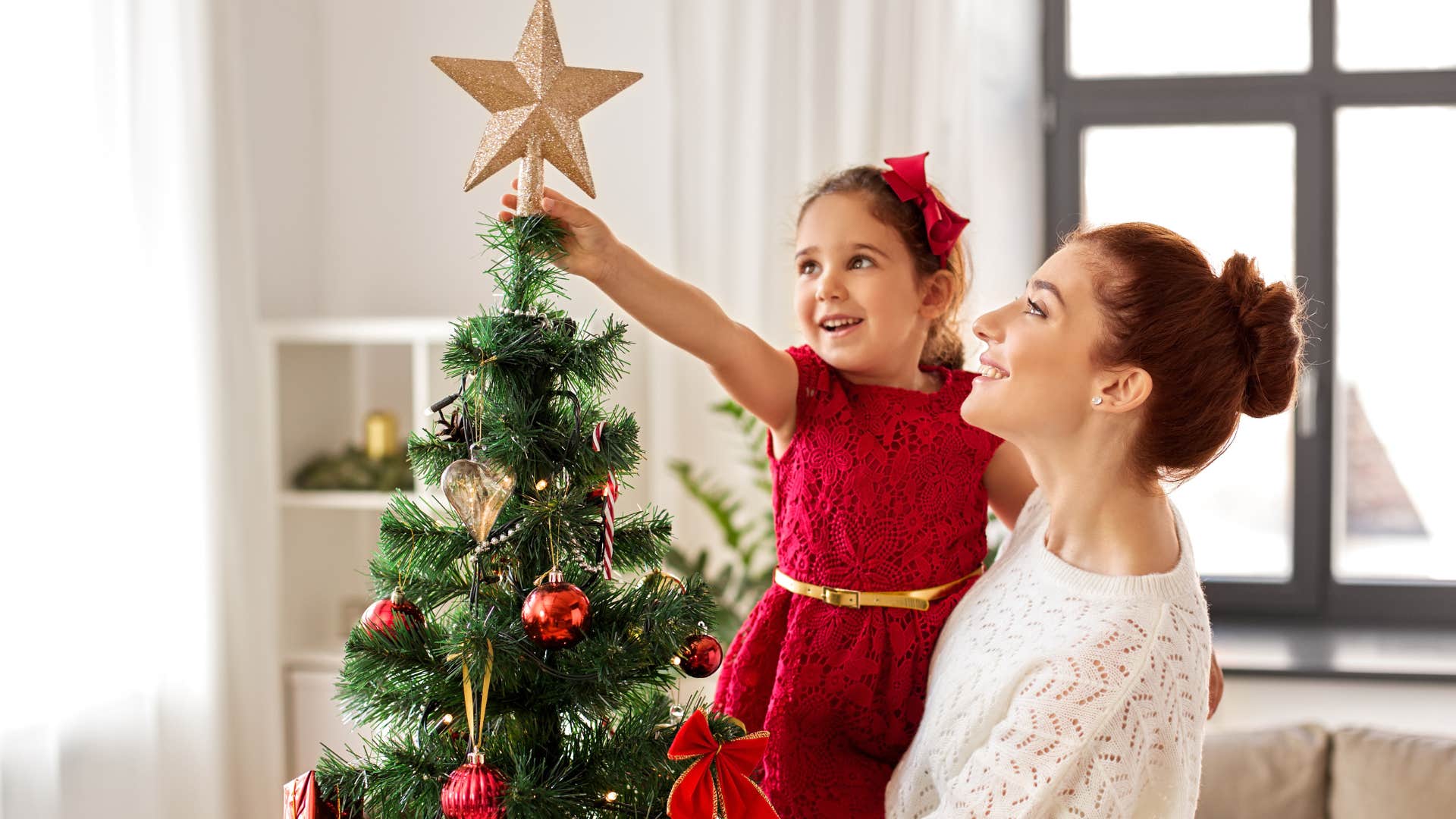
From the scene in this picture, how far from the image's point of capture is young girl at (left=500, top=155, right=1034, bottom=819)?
1.41 m

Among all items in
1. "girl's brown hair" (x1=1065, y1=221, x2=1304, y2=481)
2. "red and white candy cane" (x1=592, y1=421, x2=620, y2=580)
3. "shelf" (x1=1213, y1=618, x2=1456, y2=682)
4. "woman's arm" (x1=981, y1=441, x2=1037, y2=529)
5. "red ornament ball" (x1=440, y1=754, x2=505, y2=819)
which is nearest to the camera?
"red ornament ball" (x1=440, y1=754, x2=505, y2=819)

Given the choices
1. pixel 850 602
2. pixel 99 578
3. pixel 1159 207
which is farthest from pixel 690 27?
pixel 850 602

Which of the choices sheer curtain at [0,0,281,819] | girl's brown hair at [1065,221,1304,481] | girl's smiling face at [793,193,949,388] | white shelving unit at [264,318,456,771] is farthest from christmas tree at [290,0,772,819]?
white shelving unit at [264,318,456,771]

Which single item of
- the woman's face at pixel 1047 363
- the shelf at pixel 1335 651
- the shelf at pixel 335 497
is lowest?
the shelf at pixel 1335 651

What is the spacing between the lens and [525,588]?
3.55 feet

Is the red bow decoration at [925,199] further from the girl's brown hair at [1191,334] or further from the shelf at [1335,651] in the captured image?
the shelf at [1335,651]

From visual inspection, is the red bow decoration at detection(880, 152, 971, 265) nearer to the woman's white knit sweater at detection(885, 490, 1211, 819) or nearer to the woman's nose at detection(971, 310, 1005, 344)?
the woman's nose at detection(971, 310, 1005, 344)

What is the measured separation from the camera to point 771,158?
3.17 metres

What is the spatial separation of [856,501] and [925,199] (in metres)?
0.38

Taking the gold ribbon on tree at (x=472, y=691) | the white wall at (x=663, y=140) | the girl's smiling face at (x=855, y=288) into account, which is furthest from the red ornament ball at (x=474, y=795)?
the white wall at (x=663, y=140)

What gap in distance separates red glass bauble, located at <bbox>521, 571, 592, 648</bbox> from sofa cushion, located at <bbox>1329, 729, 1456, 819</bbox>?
1.54 m

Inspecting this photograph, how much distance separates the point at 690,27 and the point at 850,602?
7.04 ft

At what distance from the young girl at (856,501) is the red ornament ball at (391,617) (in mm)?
Answer: 444

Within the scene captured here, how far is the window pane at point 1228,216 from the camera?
129 inches
